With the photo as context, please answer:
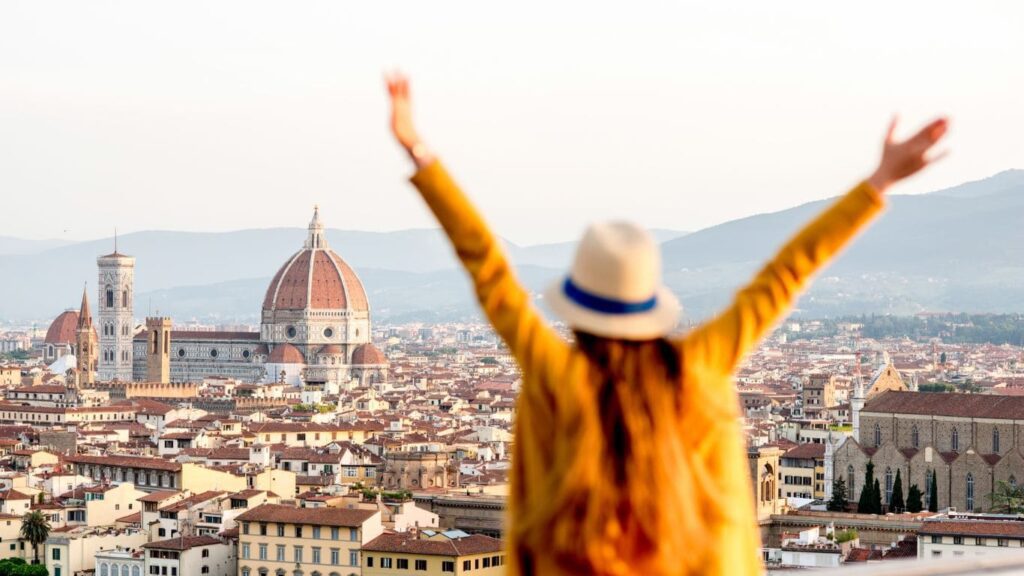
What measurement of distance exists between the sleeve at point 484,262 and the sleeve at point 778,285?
18 centimetres

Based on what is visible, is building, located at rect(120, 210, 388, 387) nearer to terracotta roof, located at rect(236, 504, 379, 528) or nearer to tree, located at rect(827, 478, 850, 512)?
tree, located at rect(827, 478, 850, 512)

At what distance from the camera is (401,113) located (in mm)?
2707

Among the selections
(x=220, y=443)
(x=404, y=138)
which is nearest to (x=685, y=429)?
(x=404, y=138)

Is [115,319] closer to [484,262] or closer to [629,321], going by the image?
[484,262]

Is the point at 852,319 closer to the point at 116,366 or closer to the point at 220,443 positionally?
the point at 116,366

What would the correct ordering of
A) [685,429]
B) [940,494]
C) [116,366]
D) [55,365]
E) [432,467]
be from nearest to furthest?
1. [685,429]
2. [940,494]
3. [432,467]
4. [116,366]
5. [55,365]

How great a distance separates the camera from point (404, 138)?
8.81 ft

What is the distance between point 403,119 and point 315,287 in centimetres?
9881

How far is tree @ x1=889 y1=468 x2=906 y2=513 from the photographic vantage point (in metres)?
38.2

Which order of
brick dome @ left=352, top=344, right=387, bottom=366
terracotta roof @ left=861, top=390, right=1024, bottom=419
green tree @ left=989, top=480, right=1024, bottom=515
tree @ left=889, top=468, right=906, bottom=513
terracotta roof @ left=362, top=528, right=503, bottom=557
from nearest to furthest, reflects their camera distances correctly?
terracotta roof @ left=362, top=528, right=503, bottom=557 → green tree @ left=989, top=480, right=1024, bottom=515 → tree @ left=889, top=468, right=906, bottom=513 → terracotta roof @ left=861, top=390, right=1024, bottom=419 → brick dome @ left=352, top=344, right=387, bottom=366

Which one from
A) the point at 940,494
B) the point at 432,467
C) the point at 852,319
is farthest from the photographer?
the point at 852,319

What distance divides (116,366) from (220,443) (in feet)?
153

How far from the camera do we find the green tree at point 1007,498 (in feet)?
123

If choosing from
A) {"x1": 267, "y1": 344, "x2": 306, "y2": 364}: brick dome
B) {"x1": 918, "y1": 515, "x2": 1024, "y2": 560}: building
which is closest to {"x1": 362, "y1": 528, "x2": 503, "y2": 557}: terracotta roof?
{"x1": 918, "y1": 515, "x2": 1024, "y2": 560}: building
